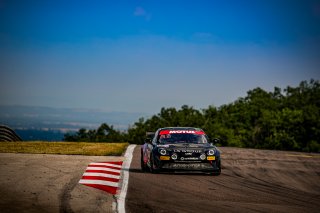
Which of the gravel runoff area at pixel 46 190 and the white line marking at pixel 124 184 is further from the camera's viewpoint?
the white line marking at pixel 124 184

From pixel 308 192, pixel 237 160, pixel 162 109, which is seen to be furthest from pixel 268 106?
pixel 308 192

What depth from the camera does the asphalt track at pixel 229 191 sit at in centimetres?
892

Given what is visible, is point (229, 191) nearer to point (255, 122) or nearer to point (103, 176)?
point (103, 176)

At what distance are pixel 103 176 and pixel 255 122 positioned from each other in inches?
2900

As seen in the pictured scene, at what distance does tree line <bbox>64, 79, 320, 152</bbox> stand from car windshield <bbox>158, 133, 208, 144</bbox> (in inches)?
2112

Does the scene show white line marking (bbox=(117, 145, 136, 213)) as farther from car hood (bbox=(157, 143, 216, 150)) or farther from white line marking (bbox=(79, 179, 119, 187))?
car hood (bbox=(157, 143, 216, 150))

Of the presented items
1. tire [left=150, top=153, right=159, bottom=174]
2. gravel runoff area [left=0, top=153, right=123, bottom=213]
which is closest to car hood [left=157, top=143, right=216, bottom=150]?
tire [left=150, top=153, right=159, bottom=174]

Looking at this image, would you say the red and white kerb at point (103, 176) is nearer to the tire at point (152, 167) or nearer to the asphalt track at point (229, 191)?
the asphalt track at point (229, 191)

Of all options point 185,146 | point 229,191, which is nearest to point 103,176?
point 185,146

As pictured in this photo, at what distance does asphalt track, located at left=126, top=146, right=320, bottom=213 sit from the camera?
8.92 m

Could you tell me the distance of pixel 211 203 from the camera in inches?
365

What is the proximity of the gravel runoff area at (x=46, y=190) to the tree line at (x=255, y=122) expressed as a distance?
184 ft

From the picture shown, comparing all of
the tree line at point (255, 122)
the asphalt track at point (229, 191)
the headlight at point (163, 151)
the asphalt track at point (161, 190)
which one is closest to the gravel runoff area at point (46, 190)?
the asphalt track at point (161, 190)

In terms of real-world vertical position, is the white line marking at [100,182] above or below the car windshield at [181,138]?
below
